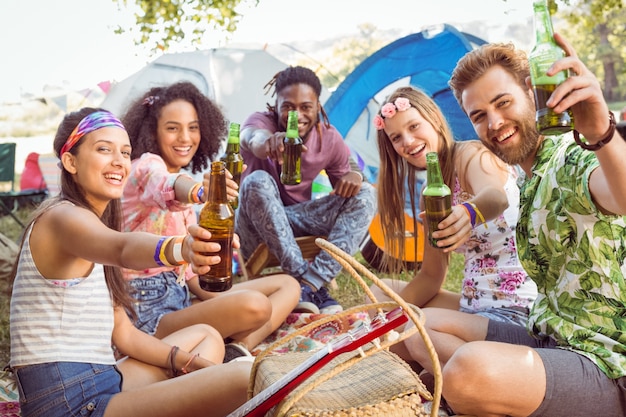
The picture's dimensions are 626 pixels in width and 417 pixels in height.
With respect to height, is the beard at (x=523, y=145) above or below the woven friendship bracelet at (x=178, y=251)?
above

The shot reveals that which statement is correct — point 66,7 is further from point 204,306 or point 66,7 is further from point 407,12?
point 204,306

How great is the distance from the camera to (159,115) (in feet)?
11.5

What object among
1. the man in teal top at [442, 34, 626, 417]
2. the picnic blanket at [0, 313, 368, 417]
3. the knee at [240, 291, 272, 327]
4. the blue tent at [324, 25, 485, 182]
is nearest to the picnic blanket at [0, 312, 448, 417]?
the picnic blanket at [0, 313, 368, 417]

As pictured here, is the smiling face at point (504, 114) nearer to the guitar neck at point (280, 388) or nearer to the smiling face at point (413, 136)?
the smiling face at point (413, 136)

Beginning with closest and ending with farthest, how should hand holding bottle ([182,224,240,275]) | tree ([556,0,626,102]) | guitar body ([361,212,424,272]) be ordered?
hand holding bottle ([182,224,240,275]) < guitar body ([361,212,424,272]) < tree ([556,0,626,102])

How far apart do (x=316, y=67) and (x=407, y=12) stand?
725 inches

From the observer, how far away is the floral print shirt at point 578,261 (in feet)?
6.24

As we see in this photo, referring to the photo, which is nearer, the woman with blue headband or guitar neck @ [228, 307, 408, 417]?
guitar neck @ [228, 307, 408, 417]

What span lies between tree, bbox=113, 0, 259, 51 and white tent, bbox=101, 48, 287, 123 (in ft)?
7.61

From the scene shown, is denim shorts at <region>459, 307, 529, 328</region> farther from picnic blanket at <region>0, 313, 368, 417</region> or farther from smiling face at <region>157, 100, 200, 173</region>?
smiling face at <region>157, 100, 200, 173</region>

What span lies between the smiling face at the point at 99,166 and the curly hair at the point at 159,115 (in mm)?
1124

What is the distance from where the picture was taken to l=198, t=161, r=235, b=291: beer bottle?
6.55 ft

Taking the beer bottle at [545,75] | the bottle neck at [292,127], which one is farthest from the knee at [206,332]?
the beer bottle at [545,75]

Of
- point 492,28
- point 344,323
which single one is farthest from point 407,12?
point 344,323
